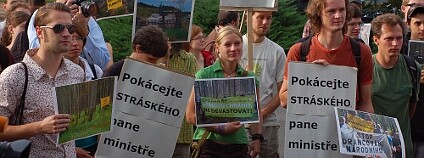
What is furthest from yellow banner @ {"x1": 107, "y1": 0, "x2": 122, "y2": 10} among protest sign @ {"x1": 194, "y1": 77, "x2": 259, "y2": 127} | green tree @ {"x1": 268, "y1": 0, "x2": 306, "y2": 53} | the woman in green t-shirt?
green tree @ {"x1": 268, "y1": 0, "x2": 306, "y2": 53}

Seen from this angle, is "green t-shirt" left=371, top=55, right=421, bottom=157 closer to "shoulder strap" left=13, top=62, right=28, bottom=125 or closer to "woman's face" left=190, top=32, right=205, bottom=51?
"woman's face" left=190, top=32, right=205, bottom=51

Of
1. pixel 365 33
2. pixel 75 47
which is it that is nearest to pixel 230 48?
pixel 75 47

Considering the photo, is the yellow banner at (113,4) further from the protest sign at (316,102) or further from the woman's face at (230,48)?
the protest sign at (316,102)

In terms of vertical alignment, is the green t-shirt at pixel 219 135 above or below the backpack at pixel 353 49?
below

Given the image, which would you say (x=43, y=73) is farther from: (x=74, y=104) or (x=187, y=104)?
(x=187, y=104)

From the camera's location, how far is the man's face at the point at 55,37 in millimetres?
5720

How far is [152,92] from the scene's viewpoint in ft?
22.2

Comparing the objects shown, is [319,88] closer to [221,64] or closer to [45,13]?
[221,64]

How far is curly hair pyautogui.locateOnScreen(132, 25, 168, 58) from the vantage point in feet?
22.4

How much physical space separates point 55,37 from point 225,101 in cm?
189

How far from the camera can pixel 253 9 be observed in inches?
323

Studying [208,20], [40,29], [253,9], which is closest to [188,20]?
[253,9]

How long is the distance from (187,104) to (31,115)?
5.46 ft

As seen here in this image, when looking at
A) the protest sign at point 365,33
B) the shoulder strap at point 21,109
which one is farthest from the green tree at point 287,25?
the shoulder strap at point 21,109
